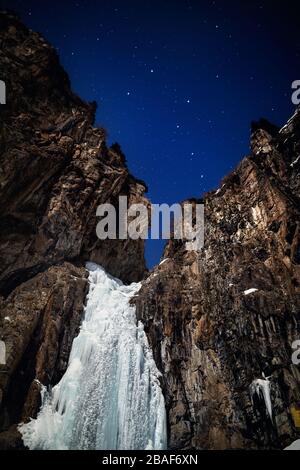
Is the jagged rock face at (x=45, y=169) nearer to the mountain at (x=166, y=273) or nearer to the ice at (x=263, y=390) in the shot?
the mountain at (x=166, y=273)

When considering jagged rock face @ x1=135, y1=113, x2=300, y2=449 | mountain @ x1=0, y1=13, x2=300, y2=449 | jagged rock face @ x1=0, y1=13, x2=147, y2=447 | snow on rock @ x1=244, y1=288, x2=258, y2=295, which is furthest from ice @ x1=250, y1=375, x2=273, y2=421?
jagged rock face @ x1=0, y1=13, x2=147, y2=447

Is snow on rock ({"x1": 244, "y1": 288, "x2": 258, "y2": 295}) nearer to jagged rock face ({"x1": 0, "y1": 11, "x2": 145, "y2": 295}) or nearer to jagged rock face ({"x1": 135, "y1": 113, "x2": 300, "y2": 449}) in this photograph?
jagged rock face ({"x1": 135, "y1": 113, "x2": 300, "y2": 449})

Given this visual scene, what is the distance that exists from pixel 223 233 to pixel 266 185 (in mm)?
3892

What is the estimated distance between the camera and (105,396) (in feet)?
49.3

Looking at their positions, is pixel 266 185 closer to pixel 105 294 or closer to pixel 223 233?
pixel 223 233

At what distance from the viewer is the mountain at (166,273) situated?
1490 cm

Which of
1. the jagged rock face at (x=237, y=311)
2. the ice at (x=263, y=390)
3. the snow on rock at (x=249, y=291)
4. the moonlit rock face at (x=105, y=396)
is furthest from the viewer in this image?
the snow on rock at (x=249, y=291)

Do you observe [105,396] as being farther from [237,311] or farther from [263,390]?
[237,311]

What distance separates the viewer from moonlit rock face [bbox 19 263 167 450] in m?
13.6

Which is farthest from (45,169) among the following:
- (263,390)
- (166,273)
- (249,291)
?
(263,390)

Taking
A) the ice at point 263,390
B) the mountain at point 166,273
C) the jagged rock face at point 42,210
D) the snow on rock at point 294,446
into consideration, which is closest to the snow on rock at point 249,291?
the mountain at point 166,273

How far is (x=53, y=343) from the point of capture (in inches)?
631

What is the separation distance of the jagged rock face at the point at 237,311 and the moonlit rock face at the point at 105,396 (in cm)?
90
